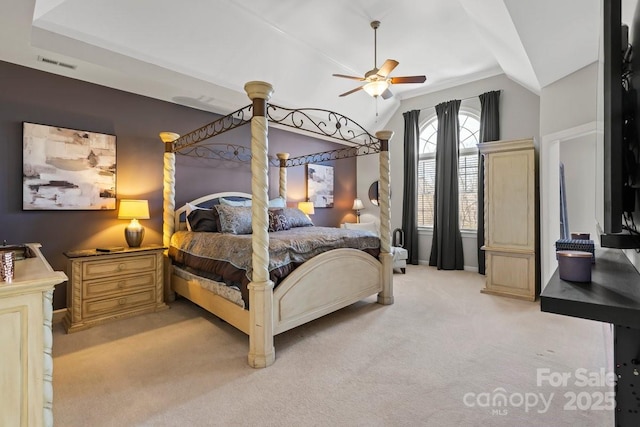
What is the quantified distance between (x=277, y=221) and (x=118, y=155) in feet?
6.61

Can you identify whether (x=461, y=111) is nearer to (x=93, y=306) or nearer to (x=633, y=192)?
(x=633, y=192)

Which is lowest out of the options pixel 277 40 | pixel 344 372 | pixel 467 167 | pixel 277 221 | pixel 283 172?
pixel 344 372

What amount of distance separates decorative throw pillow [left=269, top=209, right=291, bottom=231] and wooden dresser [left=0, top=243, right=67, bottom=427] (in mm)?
2631

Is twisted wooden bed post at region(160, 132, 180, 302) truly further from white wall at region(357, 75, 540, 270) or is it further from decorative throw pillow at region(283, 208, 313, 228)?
white wall at region(357, 75, 540, 270)

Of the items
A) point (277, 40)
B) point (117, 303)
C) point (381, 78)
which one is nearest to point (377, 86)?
point (381, 78)

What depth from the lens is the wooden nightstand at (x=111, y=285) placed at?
9.30ft

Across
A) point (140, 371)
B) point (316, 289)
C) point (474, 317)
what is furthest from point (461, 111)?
point (140, 371)

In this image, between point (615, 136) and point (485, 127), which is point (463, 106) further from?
point (615, 136)

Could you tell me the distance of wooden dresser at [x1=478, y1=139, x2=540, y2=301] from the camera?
366cm

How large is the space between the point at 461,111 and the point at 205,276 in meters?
5.11

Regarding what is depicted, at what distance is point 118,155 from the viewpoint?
3496 mm

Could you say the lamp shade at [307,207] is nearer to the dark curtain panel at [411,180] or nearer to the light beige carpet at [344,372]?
the dark curtain panel at [411,180]

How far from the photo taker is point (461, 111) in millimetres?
5426

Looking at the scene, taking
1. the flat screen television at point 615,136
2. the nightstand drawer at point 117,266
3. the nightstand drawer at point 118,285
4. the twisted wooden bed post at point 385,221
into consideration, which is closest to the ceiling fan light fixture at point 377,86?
the twisted wooden bed post at point 385,221
